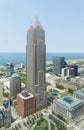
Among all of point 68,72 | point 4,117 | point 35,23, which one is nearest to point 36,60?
point 35,23

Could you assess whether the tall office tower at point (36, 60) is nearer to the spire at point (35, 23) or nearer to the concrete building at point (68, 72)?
the spire at point (35, 23)

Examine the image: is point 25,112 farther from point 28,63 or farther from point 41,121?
point 28,63

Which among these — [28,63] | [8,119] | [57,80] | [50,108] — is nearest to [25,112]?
[8,119]

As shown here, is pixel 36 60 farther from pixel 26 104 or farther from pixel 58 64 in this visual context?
pixel 58 64

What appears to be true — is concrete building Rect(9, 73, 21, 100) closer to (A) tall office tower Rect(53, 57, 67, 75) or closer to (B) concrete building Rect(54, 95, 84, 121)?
(B) concrete building Rect(54, 95, 84, 121)

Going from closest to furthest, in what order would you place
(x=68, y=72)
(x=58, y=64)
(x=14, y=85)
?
(x=14, y=85), (x=68, y=72), (x=58, y=64)

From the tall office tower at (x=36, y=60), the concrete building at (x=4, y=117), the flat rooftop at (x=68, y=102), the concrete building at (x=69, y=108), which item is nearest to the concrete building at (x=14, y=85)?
the tall office tower at (x=36, y=60)

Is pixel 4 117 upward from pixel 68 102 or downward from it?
downward
